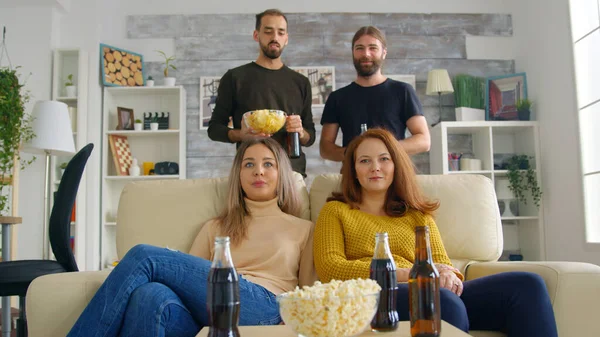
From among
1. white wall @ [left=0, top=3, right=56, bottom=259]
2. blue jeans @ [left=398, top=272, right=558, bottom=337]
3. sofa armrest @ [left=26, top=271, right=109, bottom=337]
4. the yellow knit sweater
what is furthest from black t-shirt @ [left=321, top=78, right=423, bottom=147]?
white wall @ [left=0, top=3, right=56, bottom=259]

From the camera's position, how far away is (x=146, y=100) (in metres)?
5.17

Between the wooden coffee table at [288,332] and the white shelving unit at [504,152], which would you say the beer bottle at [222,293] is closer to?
the wooden coffee table at [288,332]

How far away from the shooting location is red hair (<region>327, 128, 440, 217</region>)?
7.16ft

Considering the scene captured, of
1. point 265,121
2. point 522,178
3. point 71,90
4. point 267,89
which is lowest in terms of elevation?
point 522,178

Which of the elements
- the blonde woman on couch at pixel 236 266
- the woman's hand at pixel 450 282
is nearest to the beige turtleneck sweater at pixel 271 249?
the blonde woman on couch at pixel 236 266

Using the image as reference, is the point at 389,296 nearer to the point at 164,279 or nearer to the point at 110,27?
the point at 164,279

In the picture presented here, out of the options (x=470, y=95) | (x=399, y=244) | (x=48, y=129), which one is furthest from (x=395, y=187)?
(x=470, y=95)

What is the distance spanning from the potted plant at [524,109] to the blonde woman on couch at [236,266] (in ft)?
10.3

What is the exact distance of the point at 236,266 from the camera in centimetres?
213

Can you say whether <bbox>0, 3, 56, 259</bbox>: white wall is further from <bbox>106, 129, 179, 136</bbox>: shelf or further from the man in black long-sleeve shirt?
the man in black long-sleeve shirt

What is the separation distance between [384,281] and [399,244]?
0.84 m

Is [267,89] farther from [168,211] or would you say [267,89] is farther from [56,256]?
[56,256]

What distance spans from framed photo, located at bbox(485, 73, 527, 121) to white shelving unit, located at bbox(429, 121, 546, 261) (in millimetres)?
125

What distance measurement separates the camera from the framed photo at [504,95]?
4887mm
